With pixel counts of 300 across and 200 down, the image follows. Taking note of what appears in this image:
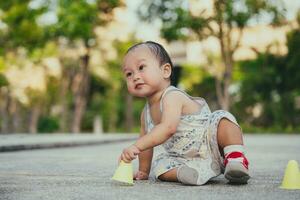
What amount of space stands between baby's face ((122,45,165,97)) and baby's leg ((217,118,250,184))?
1.82ft

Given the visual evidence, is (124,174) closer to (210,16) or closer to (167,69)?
(167,69)

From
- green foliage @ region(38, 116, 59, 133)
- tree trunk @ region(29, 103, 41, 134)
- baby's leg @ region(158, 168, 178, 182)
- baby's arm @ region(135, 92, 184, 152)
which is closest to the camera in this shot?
baby's arm @ region(135, 92, 184, 152)

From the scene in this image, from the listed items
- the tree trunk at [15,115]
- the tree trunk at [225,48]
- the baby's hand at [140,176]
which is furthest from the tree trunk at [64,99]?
the baby's hand at [140,176]

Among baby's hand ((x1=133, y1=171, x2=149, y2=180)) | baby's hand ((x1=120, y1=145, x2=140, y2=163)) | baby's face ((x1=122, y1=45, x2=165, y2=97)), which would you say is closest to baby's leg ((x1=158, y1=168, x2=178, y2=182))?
baby's hand ((x1=133, y1=171, x2=149, y2=180))

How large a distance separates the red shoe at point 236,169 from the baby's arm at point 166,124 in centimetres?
43

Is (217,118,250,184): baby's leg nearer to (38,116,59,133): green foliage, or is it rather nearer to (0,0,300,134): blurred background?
(0,0,300,134): blurred background

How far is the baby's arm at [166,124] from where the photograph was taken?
3.81m

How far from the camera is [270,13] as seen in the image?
2372 cm

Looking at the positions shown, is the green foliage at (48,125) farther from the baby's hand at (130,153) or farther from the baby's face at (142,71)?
the baby's hand at (130,153)

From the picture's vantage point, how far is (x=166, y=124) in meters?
3.89

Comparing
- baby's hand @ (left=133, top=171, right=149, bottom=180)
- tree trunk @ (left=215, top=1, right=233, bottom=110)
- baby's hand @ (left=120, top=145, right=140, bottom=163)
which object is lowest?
baby's hand @ (left=133, top=171, right=149, bottom=180)

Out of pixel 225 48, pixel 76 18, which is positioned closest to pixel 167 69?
pixel 76 18

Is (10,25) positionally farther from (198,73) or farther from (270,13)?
(198,73)

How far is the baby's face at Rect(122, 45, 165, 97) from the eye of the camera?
13.2ft
